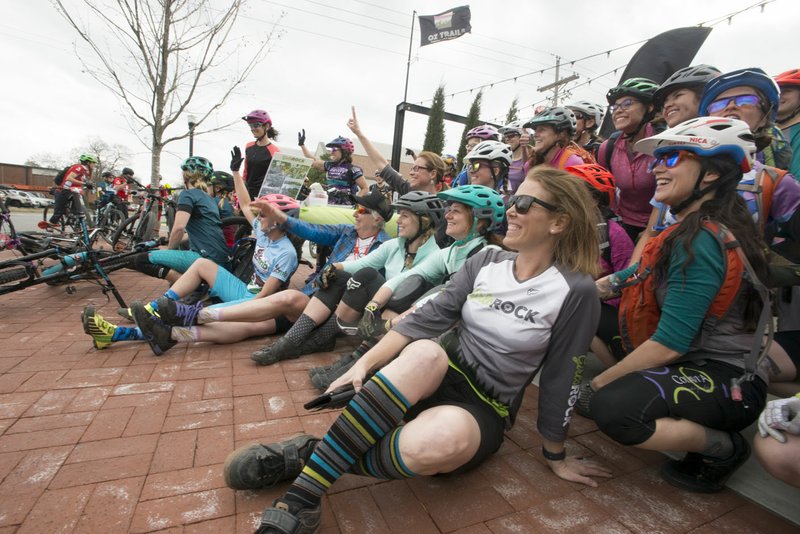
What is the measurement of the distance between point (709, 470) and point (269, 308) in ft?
10.4

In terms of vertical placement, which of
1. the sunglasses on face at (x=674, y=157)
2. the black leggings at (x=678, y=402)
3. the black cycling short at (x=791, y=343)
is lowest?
the black leggings at (x=678, y=402)

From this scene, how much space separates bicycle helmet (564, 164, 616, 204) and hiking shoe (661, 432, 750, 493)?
156 cm

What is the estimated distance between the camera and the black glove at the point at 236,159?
4805mm

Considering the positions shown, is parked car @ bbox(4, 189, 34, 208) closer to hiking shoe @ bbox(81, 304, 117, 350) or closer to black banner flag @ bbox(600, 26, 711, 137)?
hiking shoe @ bbox(81, 304, 117, 350)

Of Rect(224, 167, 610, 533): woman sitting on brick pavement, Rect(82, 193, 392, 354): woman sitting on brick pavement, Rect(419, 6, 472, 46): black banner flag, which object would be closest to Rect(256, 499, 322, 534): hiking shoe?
Rect(224, 167, 610, 533): woman sitting on brick pavement

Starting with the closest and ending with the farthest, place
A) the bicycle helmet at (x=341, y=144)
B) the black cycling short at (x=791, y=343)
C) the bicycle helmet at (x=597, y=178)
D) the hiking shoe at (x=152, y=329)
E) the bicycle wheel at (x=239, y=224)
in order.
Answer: the black cycling short at (x=791, y=343) < the bicycle helmet at (x=597, y=178) < the hiking shoe at (x=152, y=329) < the bicycle wheel at (x=239, y=224) < the bicycle helmet at (x=341, y=144)

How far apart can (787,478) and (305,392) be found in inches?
97.6

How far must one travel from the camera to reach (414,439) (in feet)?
4.93

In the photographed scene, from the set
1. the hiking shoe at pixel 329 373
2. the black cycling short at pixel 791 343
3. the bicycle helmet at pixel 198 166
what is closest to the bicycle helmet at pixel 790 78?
the black cycling short at pixel 791 343

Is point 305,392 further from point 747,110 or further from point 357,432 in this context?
point 747,110

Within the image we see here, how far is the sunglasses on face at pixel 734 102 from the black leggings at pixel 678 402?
4.95 ft

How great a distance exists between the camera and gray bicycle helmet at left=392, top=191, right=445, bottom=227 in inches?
129

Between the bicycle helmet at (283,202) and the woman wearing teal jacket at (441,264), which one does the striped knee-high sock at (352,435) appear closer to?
Answer: the woman wearing teal jacket at (441,264)

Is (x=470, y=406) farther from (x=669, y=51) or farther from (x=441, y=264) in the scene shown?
(x=669, y=51)
